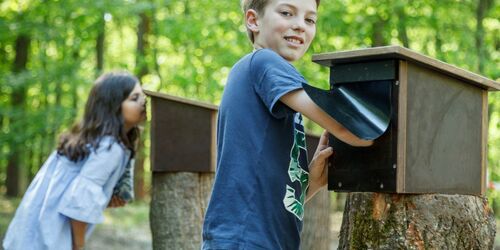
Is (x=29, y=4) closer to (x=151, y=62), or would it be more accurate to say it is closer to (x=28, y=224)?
(x=151, y=62)

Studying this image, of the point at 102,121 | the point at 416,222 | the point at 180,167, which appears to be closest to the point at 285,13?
the point at 416,222

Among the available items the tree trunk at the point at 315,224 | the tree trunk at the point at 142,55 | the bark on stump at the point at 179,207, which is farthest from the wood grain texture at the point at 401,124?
the tree trunk at the point at 142,55

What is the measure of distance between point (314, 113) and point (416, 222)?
60 centimetres

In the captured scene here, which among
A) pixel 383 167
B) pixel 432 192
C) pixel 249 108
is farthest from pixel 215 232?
pixel 432 192

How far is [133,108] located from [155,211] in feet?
3.18

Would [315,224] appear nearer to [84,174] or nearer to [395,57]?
[84,174]

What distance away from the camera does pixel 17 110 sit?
1208 centimetres

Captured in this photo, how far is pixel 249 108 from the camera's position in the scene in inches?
100

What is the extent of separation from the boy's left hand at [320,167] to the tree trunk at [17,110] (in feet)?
31.4

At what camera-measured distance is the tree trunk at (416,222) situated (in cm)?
266

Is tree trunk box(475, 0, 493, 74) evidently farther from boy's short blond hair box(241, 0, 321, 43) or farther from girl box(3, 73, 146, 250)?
boy's short blond hair box(241, 0, 321, 43)

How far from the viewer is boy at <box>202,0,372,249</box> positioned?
8.03ft

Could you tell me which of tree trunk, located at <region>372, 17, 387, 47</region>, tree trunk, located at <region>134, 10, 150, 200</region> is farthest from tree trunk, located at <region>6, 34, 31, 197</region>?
tree trunk, located at <region>372, 17, 387, 47</region>

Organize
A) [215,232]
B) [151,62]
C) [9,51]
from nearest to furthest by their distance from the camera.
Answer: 1. [215,232]
2. [151,62]
3. [9,51]
